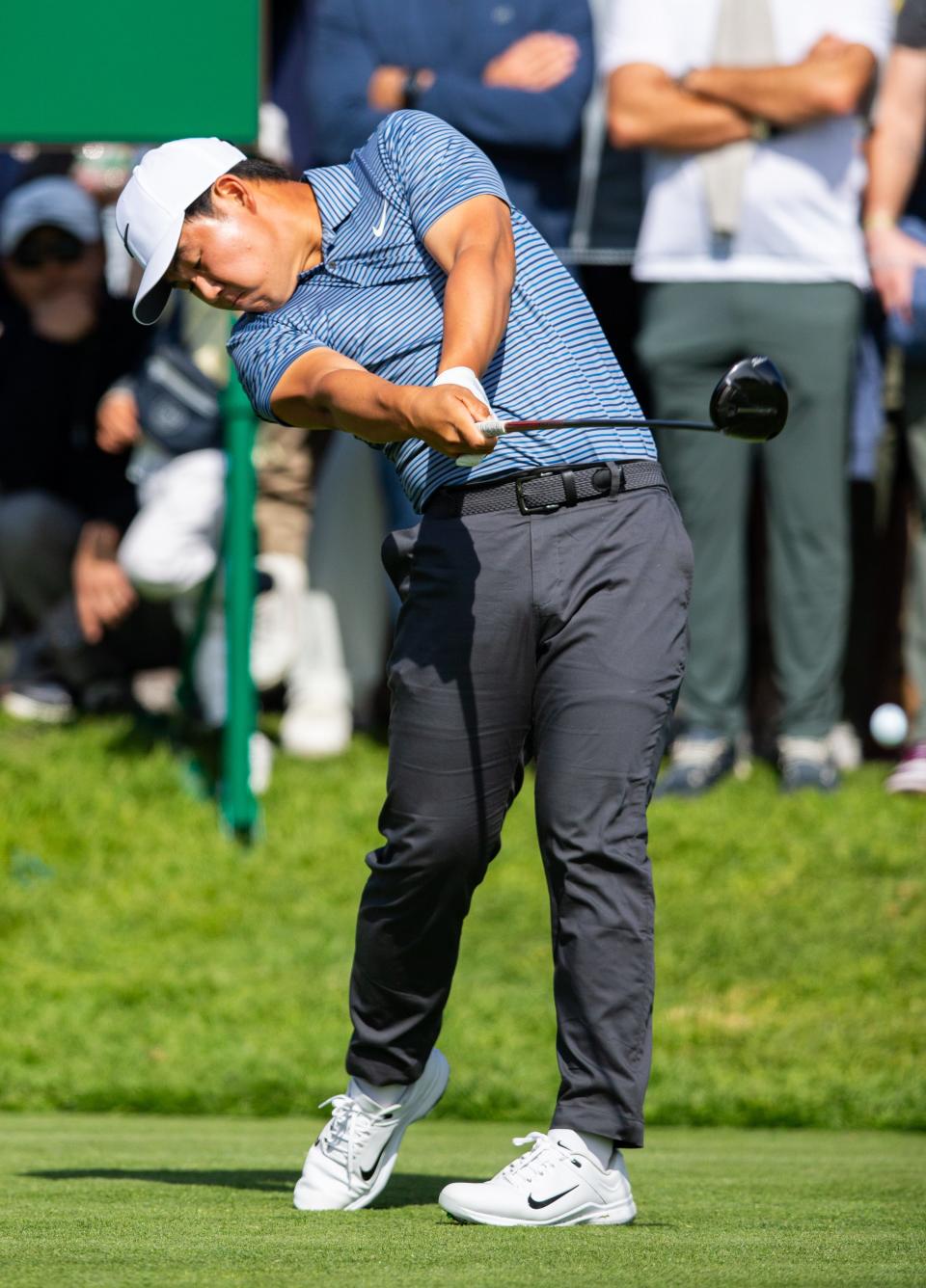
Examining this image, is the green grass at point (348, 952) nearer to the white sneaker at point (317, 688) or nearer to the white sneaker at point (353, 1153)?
the white sneaker at point (317, 688)

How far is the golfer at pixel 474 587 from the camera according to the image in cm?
355

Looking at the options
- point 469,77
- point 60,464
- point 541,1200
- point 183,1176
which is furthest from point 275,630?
point 541,1200

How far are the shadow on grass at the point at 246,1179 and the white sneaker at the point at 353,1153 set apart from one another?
89 mm

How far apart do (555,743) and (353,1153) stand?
862 mm

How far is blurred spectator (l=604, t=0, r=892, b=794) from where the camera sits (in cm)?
698

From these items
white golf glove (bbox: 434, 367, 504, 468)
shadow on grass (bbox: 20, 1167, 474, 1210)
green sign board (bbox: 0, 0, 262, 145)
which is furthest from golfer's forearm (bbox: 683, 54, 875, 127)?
shadow on grass (bbox: 20, 1167, 474, 1210)

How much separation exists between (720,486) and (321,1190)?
384 centimetres

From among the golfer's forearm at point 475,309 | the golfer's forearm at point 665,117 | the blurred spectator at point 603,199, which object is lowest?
the golfer's forearm at point 475,309

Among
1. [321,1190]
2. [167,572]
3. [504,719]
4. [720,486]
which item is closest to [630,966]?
[504,719]

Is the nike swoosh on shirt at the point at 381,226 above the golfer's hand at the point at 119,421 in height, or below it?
above

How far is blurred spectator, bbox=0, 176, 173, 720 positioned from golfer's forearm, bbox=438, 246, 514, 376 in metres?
4.65

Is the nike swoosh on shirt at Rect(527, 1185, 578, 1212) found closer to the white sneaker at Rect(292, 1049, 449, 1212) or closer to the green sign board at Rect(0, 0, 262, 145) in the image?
the white sneaker at Rect(292, 1049, 449, 1212)

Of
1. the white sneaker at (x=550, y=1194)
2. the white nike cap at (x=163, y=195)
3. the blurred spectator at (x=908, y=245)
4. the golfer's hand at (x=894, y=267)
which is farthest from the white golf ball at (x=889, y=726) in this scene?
the white nike cap at (x=163, y=195)

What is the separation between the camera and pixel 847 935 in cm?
659
